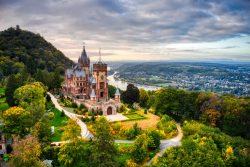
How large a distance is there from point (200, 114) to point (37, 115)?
34.2m

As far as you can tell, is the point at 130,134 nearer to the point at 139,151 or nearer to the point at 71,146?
the point at 139,151

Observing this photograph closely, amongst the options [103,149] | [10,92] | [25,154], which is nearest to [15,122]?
[25,154]

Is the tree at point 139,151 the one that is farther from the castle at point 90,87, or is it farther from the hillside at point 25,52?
the hillside at point 25,52

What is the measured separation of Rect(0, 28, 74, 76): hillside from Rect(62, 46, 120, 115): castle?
114 ft

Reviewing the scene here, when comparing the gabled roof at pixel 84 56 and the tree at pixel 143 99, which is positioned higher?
the gabled roof at pixel 84 56

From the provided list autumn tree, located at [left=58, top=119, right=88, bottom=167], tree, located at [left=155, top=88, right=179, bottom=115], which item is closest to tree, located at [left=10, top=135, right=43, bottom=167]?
autumn tree, located at [left=58, top=119, right=88, bottom=167]

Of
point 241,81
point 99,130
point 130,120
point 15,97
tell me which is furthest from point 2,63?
point 241,81

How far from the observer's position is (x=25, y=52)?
8825cm

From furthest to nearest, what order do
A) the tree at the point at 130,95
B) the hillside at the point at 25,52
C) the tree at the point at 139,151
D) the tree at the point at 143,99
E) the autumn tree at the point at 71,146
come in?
the hillside at the point at 25,52
the tree at the point at 143,99
the tree at the point at 130,95
the tree at the point at 139,151
the autumn tree at the point at 71,146

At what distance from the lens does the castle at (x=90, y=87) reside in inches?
1641

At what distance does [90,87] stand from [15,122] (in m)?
22.8

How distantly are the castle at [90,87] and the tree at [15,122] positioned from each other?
1658 centimetres

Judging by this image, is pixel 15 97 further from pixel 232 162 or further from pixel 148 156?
pixel 232 162

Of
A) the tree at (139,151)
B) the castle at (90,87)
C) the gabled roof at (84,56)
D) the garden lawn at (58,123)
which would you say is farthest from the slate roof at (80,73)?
the tree at (139,151)
